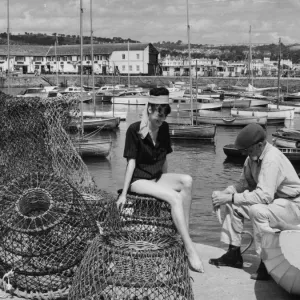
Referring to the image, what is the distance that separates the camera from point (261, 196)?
18.1 ft

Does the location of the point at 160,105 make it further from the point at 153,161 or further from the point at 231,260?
the point at 231,260

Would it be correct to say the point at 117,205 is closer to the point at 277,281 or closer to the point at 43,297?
the point at 43,297

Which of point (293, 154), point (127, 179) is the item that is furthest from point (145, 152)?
point (293, 154)

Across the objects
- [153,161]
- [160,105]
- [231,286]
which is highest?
[160,105]

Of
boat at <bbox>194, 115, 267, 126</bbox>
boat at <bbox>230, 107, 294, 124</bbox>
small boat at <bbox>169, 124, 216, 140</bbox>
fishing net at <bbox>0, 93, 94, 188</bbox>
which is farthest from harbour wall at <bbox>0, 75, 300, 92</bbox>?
fishing net at <bbox>0, 93, 94, 188</bbox>

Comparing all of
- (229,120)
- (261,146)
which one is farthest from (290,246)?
(229,120)

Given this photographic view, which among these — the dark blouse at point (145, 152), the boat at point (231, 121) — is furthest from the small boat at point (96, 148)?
the dark blouse at point (145, 152)

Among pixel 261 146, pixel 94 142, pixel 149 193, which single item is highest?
pixel 261 146

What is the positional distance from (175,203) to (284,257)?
1114 mm

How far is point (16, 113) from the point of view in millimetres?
8211

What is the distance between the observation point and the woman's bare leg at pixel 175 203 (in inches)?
210

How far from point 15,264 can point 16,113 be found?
3.23 m

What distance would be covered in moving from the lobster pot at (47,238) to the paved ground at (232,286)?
1184 millimetres

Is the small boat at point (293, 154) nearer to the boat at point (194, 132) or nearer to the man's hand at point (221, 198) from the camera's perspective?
the boat at point (194, 132)
